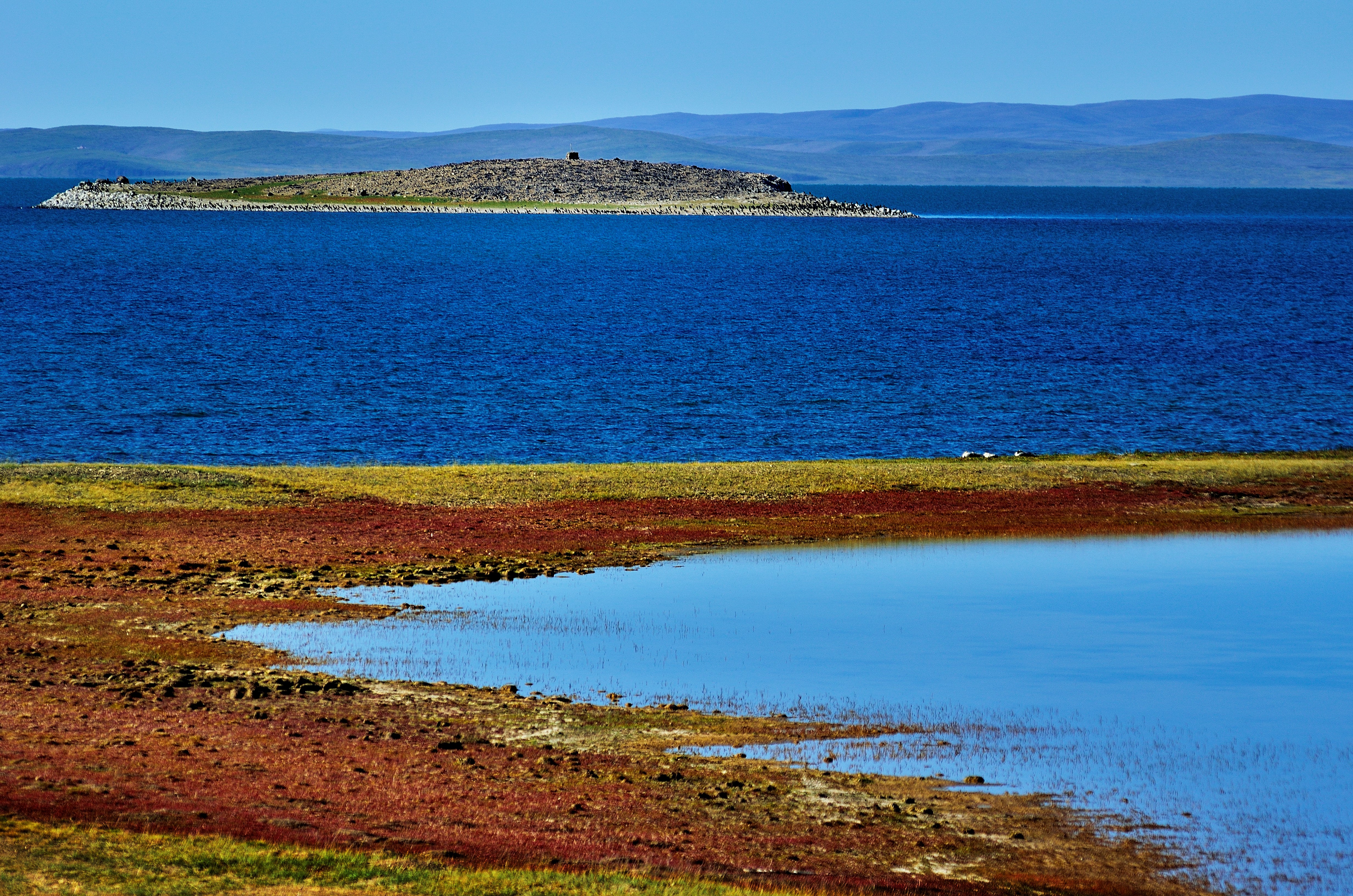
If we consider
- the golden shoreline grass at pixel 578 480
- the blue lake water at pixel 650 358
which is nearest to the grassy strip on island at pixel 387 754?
the golden shoreline grass at pixel 578 480

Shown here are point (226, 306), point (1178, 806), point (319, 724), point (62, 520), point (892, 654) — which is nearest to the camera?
point (1178, 806)

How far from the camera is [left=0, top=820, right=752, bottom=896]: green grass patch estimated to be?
1321 centimetres

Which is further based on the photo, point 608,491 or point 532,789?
point 608,491

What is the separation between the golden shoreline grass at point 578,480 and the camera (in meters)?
37.9

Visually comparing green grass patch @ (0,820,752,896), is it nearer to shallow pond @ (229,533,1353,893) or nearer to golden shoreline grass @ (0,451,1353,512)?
shallow pond @ (229,533,1353,893)

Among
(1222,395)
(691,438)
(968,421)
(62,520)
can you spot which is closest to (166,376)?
(691,438)

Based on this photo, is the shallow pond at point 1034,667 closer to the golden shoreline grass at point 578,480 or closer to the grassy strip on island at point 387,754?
the grassy strip on island at point 387,754

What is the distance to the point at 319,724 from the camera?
1967 cm

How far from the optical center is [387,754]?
1842cm

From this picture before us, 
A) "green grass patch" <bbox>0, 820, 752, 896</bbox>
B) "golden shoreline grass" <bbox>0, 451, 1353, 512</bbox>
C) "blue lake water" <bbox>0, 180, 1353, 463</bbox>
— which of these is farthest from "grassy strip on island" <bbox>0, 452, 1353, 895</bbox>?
"blue lake water" <bbox>0, 180, 1353, 463</bbox>

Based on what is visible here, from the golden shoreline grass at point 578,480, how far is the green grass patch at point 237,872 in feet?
76.0

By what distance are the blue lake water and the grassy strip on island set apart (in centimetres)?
1455

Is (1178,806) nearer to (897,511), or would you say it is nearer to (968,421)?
(897,511)

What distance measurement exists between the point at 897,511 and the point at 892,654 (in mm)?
13768
